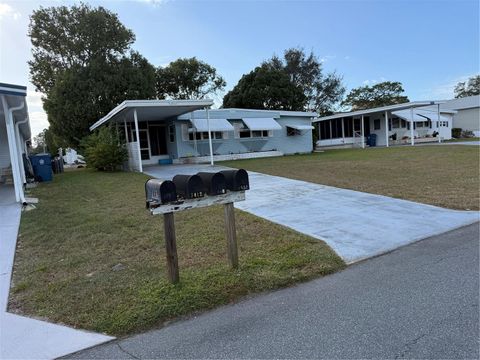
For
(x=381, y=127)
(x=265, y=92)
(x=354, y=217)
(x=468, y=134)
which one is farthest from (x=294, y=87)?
(x=354, y=217)

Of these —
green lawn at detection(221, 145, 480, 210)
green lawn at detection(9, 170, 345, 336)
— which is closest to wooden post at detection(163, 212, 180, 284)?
green lawn at detection(9, 170, 345, 336)

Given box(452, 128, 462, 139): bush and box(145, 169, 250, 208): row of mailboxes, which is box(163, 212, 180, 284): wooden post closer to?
box(145, 169, 250, 208): row of mailboxes

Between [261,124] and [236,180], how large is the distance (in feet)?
63.2

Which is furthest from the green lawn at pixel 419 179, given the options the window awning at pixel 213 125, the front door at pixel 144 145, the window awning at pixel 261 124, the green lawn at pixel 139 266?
the front door at pixel 144 145

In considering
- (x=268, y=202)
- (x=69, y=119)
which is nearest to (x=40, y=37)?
(x=69, y=119)

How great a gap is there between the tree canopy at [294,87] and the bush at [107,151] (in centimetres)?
2426

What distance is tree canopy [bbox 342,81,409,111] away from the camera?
2085 inches

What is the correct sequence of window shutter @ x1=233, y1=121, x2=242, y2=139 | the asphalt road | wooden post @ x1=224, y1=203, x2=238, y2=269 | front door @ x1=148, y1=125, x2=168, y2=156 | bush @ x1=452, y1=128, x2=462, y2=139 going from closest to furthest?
the asphalt road → wooden post @ x1=224, y1=203, x2=238, y2=269 → front door @ x1=148, y1=125, x2=168, y2=156 → window shutter @ x1=233, y1=121, x2=242, y2=139 → bush @ x1=452, y1=128, x2=462, y2=139

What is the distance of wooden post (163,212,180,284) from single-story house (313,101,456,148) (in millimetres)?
27976

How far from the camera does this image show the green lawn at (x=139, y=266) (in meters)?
3.33

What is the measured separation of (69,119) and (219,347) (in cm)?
2396

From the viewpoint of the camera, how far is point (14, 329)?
121 inches

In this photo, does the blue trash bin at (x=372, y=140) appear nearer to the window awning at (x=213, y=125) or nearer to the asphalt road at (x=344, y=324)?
the window awning at (x=213, y=125)

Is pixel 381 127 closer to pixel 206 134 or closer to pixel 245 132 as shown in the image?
pixel 245 132
